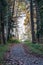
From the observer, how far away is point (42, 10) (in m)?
28.2

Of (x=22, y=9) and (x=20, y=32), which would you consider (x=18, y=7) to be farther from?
(x=20, y=32)

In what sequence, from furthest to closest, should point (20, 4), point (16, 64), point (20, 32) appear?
point (20, 32), point (20, 4), point (16, 64)

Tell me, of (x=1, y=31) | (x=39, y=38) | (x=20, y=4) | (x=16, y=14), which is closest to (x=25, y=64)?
(x=1, y=31)

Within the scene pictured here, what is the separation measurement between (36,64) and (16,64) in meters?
1.07

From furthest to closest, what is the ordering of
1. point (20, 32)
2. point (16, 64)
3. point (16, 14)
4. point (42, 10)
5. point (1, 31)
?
point (20, 32), point (16, 14), point (1, 31), point (42, 10), point (16, 64)

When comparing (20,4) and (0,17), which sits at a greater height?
(20,4)

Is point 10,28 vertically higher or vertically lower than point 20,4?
lower

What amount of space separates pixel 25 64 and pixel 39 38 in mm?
23999

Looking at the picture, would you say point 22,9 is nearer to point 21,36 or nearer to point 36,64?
point 21,36

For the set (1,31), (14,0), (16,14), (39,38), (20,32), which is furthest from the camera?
(20,32)

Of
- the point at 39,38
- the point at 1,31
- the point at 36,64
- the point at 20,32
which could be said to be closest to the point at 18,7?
the point at 39,38

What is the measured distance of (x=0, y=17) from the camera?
1134 inches

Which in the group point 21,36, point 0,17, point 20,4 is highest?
point 20,4

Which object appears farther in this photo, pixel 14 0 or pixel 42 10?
pixel 14 0
